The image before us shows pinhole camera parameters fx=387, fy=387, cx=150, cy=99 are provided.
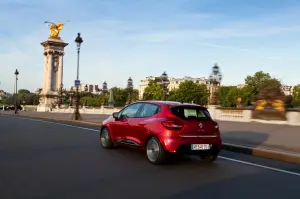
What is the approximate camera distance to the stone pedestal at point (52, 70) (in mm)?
77562

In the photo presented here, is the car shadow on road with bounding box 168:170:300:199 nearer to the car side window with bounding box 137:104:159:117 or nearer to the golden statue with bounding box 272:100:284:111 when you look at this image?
the car side window with bounding box 137:104:159:117

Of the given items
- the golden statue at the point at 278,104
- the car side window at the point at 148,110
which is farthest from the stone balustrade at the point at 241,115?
the car side window at the point at 148,110

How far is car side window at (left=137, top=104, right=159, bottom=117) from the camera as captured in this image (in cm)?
940

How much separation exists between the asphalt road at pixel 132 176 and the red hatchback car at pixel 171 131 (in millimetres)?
353

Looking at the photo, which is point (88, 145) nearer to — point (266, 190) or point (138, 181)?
point (138, 181)

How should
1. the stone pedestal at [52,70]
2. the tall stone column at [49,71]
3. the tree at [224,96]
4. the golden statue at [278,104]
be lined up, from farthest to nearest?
the tree at [224,96] < the tall stone column at [49,71] < the stone pedestal at [52,70] < the golden statue at [278,104]

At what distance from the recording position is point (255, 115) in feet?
96.1

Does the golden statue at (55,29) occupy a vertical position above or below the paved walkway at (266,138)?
above

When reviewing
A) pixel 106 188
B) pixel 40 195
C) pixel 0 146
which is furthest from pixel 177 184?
pixel 0 146

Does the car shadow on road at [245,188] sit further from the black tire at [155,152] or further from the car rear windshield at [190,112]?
the car rear windshield at [190,112]

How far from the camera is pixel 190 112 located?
920cm

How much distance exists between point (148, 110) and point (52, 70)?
72.0m

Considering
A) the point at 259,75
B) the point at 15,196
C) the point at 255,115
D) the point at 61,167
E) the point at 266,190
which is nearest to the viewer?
the point at 15,196

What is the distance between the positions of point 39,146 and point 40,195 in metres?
6.26
